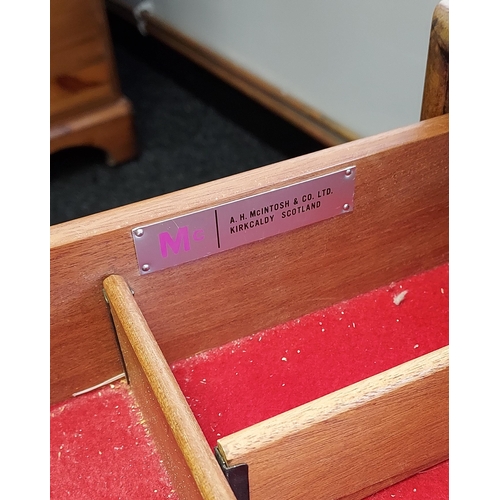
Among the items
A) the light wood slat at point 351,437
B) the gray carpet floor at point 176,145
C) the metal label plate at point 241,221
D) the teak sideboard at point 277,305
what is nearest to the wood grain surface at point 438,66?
the teak sideboard at point 277,305

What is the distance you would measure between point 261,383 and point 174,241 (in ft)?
0.55

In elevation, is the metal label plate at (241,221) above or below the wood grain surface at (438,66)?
below

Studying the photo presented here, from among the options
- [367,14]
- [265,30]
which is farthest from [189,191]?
[265,30]

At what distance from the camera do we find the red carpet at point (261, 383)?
51 cm

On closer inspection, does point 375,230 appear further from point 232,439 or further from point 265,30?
point 265,30

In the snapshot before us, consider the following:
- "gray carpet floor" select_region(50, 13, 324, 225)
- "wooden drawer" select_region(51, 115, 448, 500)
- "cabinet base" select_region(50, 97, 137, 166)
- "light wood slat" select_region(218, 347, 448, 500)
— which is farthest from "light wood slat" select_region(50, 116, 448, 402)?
"cabinet base" select_region(50, 97, 137, 166)

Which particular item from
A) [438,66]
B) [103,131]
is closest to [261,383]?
[438,66]

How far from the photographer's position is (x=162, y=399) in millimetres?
419

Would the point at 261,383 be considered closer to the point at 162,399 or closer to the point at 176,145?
the point at 162,399

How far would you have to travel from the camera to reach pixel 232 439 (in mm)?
384

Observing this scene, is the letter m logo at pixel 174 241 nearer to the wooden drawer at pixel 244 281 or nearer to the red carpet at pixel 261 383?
the wooden drawer at pixel 244 281

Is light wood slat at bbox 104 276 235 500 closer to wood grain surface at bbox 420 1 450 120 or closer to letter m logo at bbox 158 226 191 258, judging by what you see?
letter m logo at bbox 158 226 191 258

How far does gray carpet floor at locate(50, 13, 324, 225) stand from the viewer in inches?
51.7

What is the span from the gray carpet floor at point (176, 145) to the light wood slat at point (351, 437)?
0.75 meters
